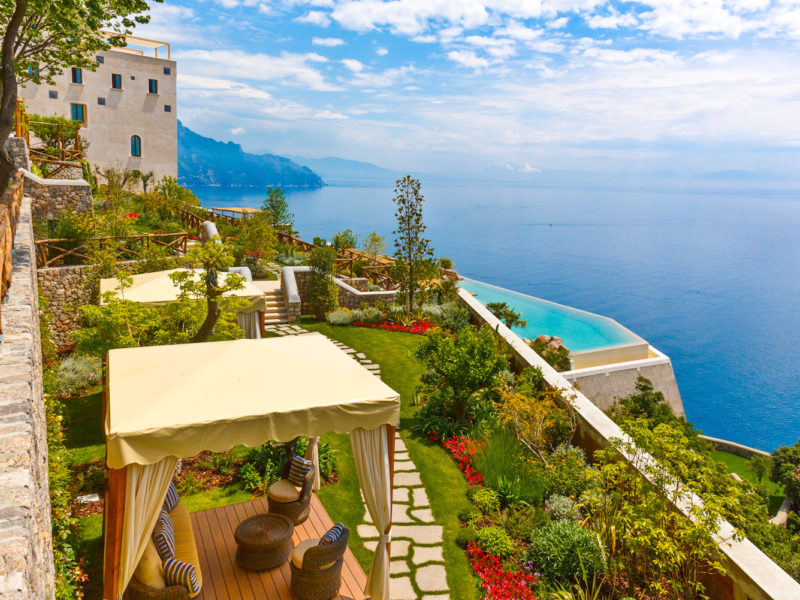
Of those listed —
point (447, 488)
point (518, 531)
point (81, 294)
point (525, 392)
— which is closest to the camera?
point (518, 531)

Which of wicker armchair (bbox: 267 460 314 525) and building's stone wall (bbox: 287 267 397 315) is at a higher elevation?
building's stone wall (bbox: 287 267 397 315)

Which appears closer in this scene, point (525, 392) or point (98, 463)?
point (98, 463)

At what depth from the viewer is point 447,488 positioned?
8133 millimetres

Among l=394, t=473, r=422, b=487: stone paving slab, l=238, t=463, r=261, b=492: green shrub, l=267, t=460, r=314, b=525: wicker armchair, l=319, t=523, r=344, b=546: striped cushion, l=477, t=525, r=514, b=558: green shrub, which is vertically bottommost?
l=394, t=473, r=422, b=487: stone paving slab

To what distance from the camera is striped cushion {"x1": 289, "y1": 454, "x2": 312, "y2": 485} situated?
6.53 m

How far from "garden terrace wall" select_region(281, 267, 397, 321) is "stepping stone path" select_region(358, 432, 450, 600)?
9157mm

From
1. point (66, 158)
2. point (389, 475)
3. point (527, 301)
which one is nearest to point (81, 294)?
point (66, 158)

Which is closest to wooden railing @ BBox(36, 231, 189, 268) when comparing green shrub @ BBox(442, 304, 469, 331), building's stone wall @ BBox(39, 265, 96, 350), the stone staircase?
building's stone wall @ BBox(39, 265, 96, 350)

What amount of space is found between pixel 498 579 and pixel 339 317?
11.3 m

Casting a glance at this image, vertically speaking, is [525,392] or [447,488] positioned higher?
[525,392]

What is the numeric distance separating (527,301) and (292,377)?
39.2 metres

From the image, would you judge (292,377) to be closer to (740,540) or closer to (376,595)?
(376,595)

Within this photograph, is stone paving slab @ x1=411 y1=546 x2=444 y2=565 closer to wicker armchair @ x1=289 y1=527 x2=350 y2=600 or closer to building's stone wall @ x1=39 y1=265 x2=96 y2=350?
wicker armchair @ x1=289 y1=527 x2=350 y2=600

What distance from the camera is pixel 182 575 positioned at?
15.9ft
